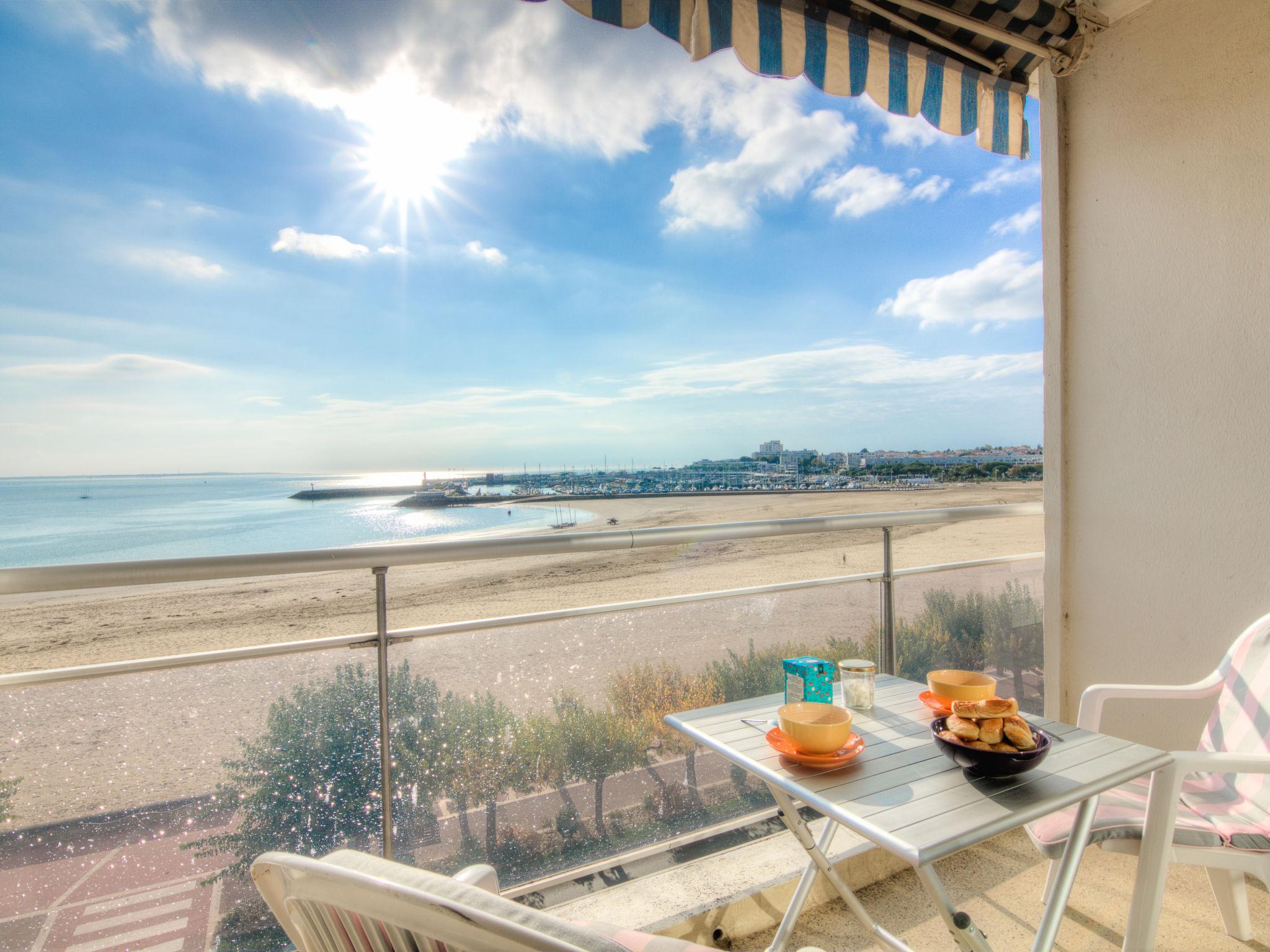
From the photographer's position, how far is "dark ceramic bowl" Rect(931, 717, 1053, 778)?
117 centimetres

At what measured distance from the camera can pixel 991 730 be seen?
121 centimetres

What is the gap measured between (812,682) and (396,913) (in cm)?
125

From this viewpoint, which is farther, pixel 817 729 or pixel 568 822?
pixel 568 822

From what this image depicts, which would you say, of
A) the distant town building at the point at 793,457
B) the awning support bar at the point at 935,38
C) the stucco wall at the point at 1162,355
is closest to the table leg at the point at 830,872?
the stucco wall at the point at 1162,355

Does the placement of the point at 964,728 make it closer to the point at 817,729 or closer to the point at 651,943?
the point at 817,729

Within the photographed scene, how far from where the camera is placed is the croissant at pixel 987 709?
125 centimetres

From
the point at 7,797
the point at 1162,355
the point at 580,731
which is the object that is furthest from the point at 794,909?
the point at 1162,355

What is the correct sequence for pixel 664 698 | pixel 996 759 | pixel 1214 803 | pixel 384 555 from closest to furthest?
pixel 996 759 < pixel 384 555 < pixel 1214 803 < pixel 664 698

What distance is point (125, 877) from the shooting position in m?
Answer: 1.42

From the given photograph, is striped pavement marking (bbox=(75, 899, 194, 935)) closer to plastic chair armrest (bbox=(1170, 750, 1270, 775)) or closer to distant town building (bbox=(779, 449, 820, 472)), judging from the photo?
plastic chair armrest (bbox=(1170, 750, 1270, 775))

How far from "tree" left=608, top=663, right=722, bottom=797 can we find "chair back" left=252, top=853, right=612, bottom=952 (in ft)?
4.41

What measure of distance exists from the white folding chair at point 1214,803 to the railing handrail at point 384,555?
994 millimetres

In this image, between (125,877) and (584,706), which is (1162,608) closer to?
(584,706)

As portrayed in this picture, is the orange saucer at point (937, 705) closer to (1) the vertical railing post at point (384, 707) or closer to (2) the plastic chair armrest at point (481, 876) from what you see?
(2) the plastic chair armrest at point (481, 876)
